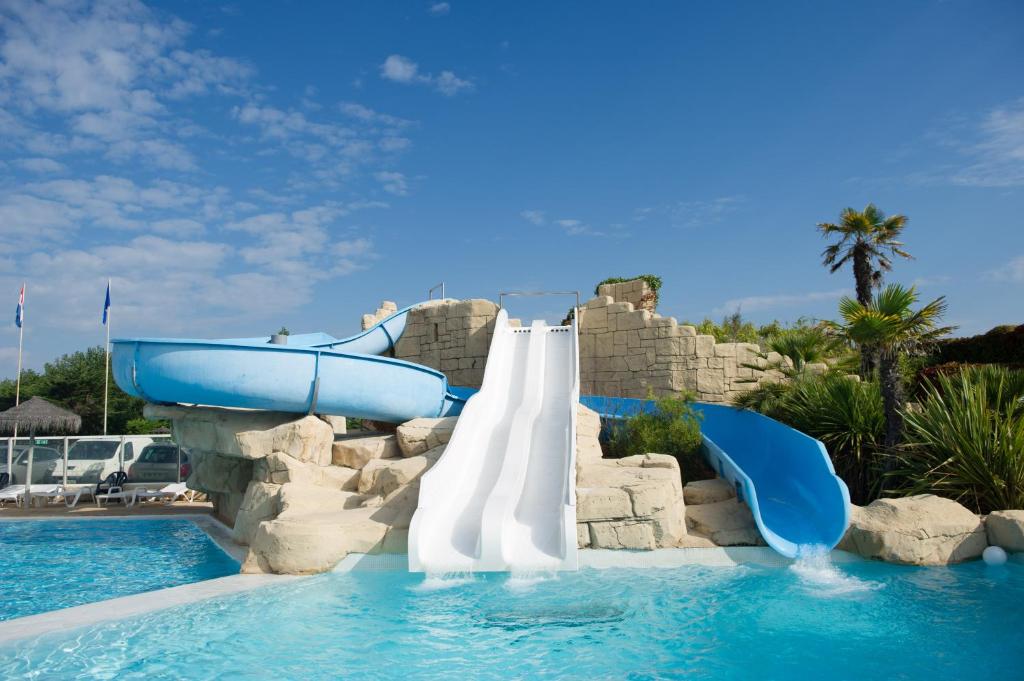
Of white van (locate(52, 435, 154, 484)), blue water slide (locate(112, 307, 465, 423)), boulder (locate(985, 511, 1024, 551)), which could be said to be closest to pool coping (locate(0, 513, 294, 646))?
blue water slide (locate(112, 307, 465, 423))

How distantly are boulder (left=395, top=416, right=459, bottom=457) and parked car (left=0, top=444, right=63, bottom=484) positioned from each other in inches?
332

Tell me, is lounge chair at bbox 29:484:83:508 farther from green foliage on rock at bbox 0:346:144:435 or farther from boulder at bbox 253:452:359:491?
green foliage on rock at bbox 0:346:144:435

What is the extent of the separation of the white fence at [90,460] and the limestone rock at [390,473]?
6.60m

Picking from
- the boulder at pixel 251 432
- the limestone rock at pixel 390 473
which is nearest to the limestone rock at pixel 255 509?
the boulder at pixel 251 432

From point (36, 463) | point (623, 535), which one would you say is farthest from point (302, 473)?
point (36, 463)

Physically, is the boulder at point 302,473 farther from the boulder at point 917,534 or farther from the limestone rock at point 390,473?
the boulder at point 917,534

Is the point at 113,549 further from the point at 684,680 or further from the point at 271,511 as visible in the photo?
the point at 684,680

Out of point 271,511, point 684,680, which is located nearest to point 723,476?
point 684,680

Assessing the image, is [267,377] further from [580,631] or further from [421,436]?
[580,631]

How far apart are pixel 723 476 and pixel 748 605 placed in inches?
123

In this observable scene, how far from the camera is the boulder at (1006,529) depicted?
20.7 feet

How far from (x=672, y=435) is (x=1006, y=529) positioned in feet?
12.1

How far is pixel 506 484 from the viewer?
7301mm

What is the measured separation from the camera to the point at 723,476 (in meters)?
8.32
